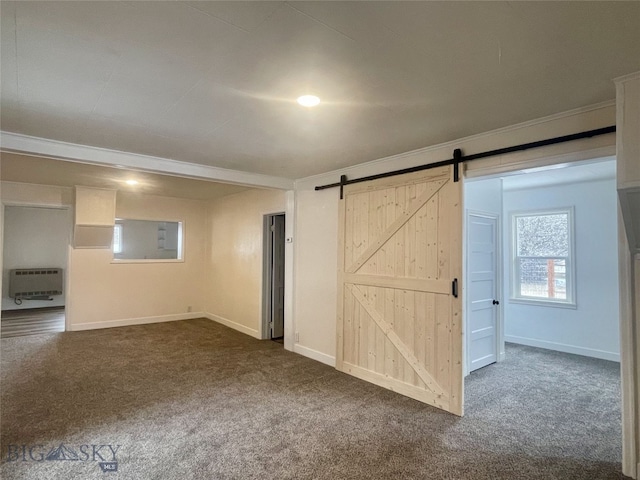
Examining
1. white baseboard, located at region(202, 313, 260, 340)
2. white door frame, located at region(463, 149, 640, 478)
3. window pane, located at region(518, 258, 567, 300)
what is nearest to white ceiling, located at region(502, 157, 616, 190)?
window pane, located at region(518, 258, 567, 300)

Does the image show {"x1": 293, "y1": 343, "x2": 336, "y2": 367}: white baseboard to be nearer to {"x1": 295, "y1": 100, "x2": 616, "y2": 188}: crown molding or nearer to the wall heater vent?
{"x1": 295, "y1": 100, "x2": 616, "y2": 188}: crown molding

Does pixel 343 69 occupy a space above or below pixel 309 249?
above

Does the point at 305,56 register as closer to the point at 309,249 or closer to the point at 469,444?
the point at 469,444

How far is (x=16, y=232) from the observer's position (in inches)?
326

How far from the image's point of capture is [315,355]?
471cm

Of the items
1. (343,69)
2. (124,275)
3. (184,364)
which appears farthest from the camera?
(124,275)

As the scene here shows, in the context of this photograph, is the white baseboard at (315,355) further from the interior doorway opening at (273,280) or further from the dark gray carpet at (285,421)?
the interior doorway opening at (273,280)

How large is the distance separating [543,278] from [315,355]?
395 cm

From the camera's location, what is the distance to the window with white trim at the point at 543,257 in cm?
534

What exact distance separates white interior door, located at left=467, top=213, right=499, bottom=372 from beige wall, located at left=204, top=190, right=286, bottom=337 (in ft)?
9.31

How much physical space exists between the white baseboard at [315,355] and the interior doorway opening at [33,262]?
235 inches

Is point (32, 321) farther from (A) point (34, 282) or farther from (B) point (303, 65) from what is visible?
(B) point (303, 65)

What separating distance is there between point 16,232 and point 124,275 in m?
3.97

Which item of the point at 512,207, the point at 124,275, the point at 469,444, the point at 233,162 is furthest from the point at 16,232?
the point at 512,207
